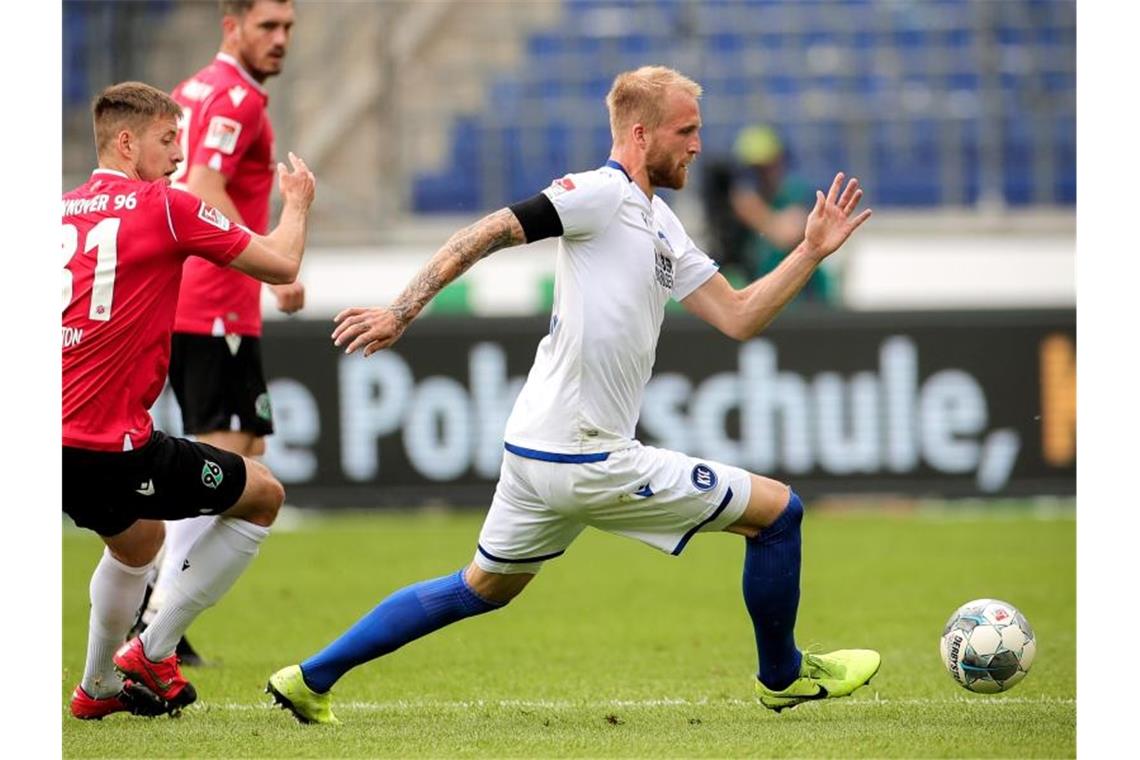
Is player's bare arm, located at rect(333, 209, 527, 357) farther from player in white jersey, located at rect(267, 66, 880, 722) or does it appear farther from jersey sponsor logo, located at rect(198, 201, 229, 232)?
jersey sponsor logo, located at rect(198, 201, 229, 232)

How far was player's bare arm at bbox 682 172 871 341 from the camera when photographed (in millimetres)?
5930

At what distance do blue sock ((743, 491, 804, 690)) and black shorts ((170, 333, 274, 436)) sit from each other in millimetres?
2515

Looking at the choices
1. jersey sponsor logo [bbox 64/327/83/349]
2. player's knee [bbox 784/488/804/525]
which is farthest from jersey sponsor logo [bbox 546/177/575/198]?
jersey sponsor logo [bbox 64/327/83/349]

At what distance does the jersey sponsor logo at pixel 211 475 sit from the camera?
19.4 feet

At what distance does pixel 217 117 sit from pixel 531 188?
10349mm

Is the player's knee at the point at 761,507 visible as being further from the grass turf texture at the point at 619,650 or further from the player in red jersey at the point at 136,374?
the player in red jersey at the point at 136,374

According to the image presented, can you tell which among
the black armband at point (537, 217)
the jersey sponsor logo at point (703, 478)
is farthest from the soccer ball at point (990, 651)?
the black armband at point (537, 217)

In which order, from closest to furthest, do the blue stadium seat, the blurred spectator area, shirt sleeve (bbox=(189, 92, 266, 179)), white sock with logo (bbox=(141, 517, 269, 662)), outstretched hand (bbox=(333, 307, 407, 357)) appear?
outstretched hand (bbox=(333, 307, 407, 357))
white sock with logo (bbox=(141, 517, 269, 662))
shirt sleeve (bbox=(189, 92, 266, 179))
the blurred spectator area
the blue stadium seat

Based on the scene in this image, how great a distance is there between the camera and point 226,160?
7.40 metres

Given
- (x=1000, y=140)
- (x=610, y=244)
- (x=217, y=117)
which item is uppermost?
(x=1000, y=140)

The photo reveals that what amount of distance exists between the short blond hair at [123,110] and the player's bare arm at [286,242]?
454mm

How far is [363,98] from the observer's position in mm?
18188

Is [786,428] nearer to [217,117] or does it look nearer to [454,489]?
[454,489]

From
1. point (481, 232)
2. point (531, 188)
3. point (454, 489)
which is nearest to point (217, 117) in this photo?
point (481, 232)
